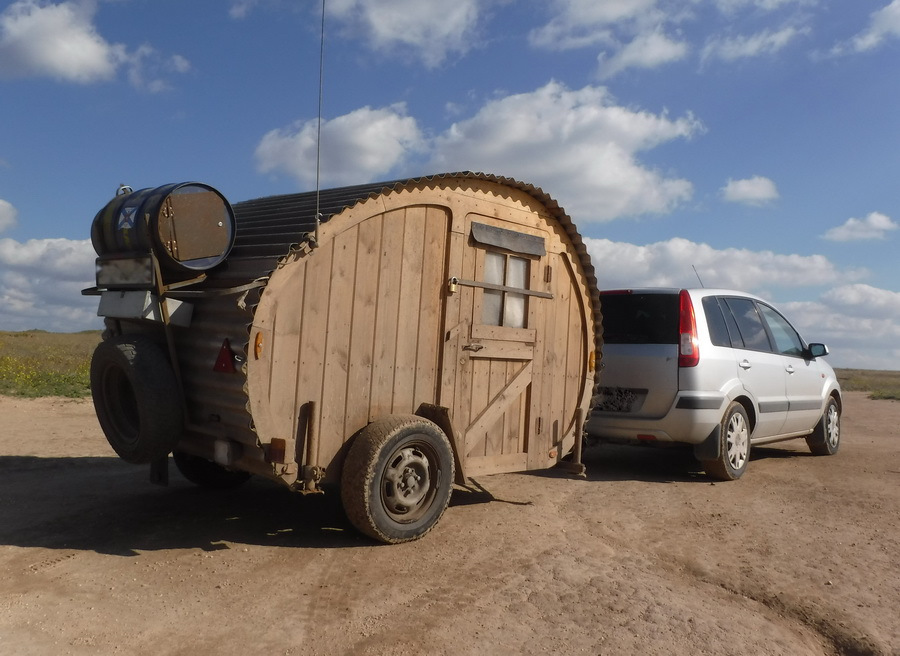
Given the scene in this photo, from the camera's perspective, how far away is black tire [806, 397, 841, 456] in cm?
980

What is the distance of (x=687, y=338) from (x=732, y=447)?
1.30 meters

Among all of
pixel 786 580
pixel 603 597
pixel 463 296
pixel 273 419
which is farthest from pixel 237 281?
pixel 786 580

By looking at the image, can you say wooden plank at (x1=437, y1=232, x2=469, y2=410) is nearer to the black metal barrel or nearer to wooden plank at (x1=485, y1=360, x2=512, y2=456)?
wooden plank at (x1=485, y1=360, x2=512, y2=456)

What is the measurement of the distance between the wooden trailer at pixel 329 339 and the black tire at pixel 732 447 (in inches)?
101

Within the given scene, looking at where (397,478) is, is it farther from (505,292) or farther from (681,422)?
(681,422)

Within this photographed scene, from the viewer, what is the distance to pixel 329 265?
197 inches

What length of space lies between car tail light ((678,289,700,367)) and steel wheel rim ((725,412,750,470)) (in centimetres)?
85

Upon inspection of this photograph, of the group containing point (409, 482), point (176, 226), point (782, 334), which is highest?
point (176, 226)

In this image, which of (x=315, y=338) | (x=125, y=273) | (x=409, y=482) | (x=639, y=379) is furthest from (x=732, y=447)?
(x=125, y=273)

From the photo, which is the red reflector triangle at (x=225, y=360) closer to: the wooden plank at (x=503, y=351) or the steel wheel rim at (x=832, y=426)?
the wooden plank at (x=503, y=351)

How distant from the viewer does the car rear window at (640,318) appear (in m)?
7.72

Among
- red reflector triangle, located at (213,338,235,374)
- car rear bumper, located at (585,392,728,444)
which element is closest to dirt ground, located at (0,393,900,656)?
car rear bumper, located at (585,392,728,444)

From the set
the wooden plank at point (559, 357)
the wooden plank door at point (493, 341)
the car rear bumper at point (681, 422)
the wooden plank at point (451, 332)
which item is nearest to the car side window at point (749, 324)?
the car rear bumper at point (681, 422)

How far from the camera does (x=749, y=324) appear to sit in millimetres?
8555
